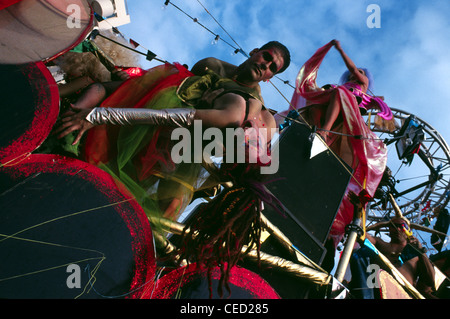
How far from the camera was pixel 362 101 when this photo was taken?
16.7ft

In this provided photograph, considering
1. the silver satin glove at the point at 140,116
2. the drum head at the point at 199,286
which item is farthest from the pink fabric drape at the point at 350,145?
the silver satin glove at the point at 140,116

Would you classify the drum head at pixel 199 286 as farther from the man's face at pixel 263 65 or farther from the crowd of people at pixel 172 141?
the man's face at pixel 263 65

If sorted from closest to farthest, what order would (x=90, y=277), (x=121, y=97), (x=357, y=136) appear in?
(x=90, y=277) < (x=121, y=97) < (x=357, y=136)

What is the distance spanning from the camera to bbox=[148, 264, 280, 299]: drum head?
5.49 feet

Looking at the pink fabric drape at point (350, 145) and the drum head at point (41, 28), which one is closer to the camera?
the drum head at point (41, 28)

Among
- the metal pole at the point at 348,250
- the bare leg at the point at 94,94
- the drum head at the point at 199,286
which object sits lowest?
the drum head at the point at 199,286

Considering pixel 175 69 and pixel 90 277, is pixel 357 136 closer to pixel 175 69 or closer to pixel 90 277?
pixel 175 69

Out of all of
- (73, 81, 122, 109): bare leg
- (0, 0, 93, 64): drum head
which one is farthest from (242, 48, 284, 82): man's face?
(0, 0, 93, 64): drum head

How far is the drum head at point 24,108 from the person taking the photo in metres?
1.39

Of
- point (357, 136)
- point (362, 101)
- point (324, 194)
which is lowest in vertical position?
point (324, 194)

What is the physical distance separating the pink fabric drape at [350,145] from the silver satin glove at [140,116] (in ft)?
8.80

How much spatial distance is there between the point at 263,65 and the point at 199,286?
1.69 m
